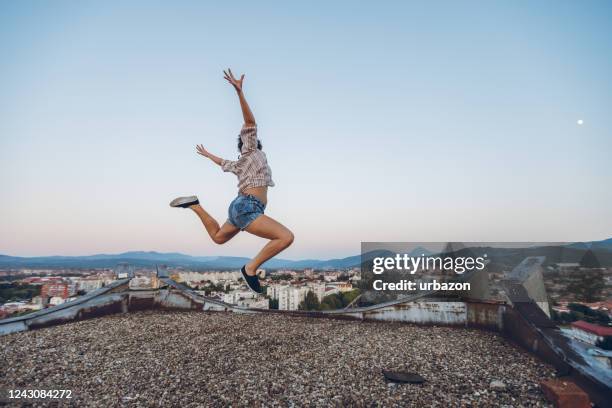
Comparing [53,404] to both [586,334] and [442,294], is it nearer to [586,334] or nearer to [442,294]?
[442,294]

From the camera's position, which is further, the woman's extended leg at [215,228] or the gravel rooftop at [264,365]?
the woman's extended leg at [215,228]

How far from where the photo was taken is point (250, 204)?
4.21 metres

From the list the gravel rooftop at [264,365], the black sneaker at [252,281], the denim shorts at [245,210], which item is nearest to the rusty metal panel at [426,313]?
the gravel rooftop at [264,365]

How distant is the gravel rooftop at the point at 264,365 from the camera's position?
4.16m

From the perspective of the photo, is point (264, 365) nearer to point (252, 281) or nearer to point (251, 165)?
point (252, 281)

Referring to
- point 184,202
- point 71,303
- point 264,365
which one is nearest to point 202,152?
point 184,202

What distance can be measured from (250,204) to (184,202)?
1.26 meters

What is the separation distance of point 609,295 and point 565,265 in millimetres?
1382

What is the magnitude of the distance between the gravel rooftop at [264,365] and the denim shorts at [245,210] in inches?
87.2

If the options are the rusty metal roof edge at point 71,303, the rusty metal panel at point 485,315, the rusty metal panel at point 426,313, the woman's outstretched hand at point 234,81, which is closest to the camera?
the woman's outstretched hand at point 234,81

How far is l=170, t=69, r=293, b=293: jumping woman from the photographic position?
164 inches

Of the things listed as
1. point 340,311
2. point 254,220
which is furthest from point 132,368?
point 340,311

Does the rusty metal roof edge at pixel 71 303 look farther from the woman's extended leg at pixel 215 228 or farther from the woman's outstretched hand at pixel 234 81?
the woman's outstretched hand at pixel 234 81

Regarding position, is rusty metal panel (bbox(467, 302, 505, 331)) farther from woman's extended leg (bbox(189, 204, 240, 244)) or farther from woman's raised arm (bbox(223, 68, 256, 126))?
woman's raised arm (bbox(223, 68, 256, 126))
